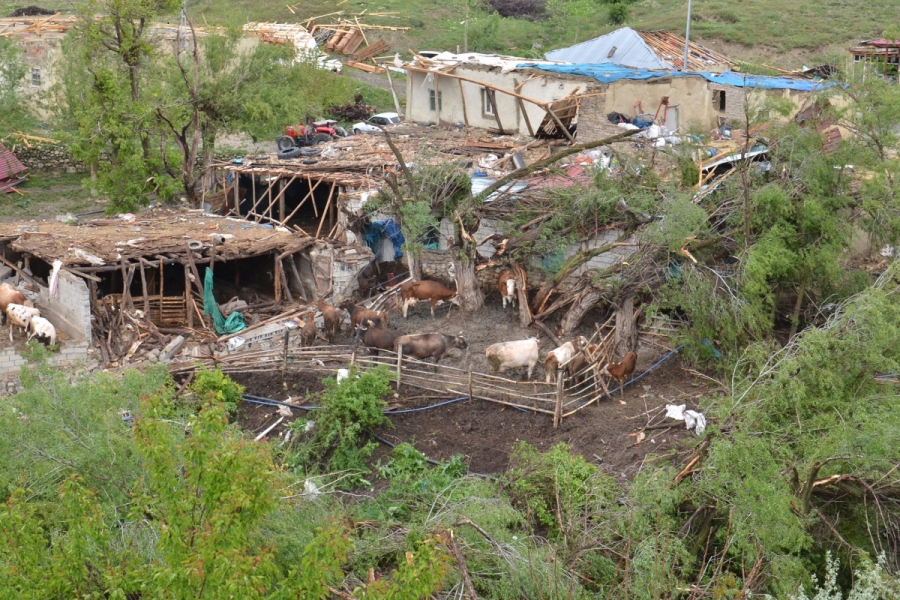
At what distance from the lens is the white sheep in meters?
18.3

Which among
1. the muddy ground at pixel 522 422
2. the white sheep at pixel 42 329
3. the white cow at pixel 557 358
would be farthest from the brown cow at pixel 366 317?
the white sheep at pixel 42 329

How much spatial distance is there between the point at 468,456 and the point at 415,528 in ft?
12.3

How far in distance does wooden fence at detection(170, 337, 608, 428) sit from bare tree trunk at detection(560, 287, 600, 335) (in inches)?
66.3

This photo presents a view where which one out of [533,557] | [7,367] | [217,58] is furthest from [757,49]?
[533,557]

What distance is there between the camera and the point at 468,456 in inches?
549

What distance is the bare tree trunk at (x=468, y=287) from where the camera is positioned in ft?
60.7

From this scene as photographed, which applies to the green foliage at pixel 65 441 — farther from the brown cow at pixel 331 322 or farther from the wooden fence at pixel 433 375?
the brown cow at pixel 331 322

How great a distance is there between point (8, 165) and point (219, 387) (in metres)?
18.7

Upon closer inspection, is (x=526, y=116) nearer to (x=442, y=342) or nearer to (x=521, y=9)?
(x=442, y=342)

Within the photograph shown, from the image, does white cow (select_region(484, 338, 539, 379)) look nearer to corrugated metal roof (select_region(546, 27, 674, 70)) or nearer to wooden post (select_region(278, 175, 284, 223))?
wooden post (select_region(278, 175, 284, 223))

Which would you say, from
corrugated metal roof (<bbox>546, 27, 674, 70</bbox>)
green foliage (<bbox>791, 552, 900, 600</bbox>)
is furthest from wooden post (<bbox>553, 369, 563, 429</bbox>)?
corrugated metal roof (<bbox>546, 27, 674, 70</bbox>)

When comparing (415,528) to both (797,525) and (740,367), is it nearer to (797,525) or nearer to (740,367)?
(797,525)

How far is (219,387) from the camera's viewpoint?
15391 millimetres

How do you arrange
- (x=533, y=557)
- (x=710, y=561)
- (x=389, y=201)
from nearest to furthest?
1. (x=533, y=557)
2. (x=710, y=561)
3. (x=389, y=201)
